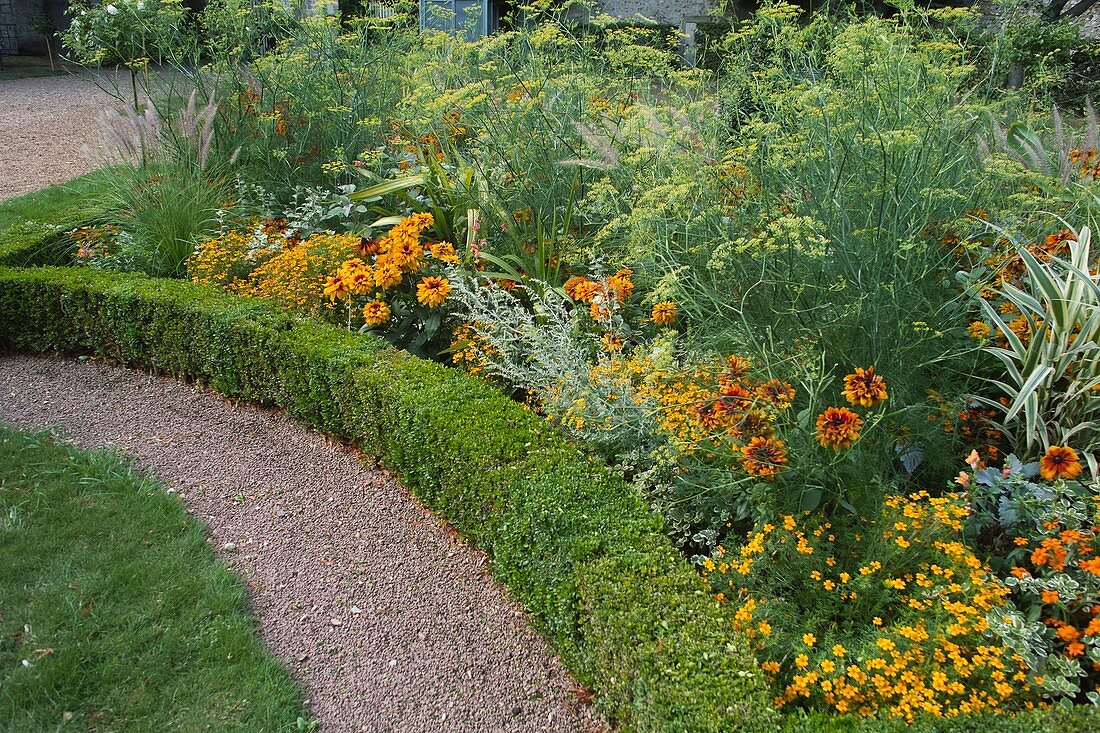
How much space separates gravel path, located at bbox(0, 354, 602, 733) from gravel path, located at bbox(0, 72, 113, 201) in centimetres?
277

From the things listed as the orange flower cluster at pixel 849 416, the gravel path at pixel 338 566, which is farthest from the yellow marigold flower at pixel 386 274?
the orange flower cluster at pixel 849 416

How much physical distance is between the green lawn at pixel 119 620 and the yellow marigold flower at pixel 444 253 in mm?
1570

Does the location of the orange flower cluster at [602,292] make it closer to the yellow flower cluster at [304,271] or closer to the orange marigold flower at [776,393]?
the orange marigold flower at [776,393]

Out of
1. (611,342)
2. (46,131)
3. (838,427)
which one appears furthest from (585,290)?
(46,131)

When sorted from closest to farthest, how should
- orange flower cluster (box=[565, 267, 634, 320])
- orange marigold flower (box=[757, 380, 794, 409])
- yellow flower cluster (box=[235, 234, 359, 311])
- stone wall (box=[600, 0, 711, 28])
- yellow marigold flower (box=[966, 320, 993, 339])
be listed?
orange marigold flower (box=[757, 380, 794, 409]), yellow marigold flower (box=[966, 320, 993, 339]), orange flower cluster (box=[565, 267, 634, 320]), yellow flower cluster (box=[235, 234, 359, 311]), stone wall (box=[600, 0, 711, 28])

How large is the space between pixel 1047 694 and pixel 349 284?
9.97 ft

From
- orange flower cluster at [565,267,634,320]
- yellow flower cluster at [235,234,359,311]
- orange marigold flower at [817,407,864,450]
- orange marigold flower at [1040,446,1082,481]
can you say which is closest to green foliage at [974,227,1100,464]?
orange marigold flower at [1040,446,1082,481]

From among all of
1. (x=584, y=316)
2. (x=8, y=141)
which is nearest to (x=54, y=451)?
(x=584, y=316)

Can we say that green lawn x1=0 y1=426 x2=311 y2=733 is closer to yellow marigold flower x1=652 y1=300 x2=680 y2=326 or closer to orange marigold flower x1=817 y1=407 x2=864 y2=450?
orange marigold flower x1=817 y1=407 x2=864 y2=450

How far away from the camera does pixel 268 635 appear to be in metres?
2.56

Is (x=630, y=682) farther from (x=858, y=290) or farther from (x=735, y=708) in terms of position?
(x=858, y=290)

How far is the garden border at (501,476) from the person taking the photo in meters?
1.96

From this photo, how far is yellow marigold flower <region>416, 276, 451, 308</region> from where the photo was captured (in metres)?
3.57

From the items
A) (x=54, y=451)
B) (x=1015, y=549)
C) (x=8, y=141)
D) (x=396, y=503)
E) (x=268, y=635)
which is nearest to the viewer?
(x=1015, y=549)
